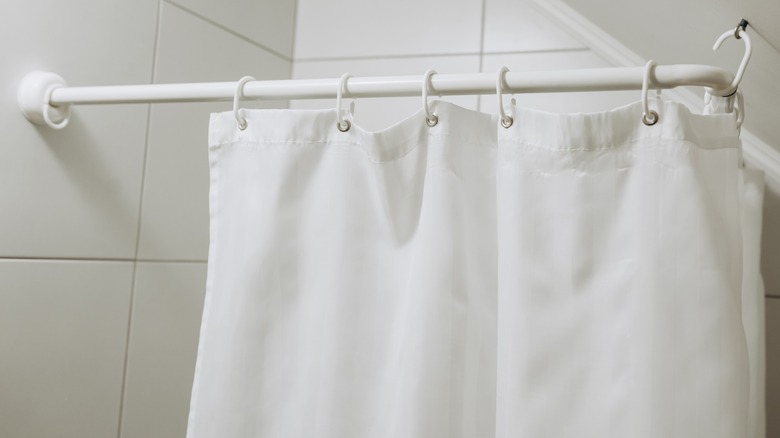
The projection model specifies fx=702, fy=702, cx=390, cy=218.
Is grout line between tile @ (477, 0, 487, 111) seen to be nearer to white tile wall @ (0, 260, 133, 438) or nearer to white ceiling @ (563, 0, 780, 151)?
white ceiling @ (563, 0, 780, 151)

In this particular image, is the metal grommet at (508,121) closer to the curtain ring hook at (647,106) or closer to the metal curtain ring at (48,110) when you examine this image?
the curtain ring hook at (647,106)

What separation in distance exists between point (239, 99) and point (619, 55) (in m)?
0.94

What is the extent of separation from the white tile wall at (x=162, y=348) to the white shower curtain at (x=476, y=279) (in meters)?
0.46

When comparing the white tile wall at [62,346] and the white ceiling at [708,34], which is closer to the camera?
the white ceiling at [708,34]

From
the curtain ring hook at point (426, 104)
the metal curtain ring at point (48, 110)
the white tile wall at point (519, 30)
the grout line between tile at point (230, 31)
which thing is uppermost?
the white tile wall at point (519, 30)

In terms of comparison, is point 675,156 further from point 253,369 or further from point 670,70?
point 253,369

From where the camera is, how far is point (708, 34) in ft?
3.43

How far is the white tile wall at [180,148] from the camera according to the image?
1.27 meters

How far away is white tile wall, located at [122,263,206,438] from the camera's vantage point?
1238 mm

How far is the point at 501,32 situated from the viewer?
5.17 ft

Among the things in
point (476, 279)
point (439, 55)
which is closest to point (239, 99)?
point (476, 279)

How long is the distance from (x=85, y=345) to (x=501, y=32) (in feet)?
3.49

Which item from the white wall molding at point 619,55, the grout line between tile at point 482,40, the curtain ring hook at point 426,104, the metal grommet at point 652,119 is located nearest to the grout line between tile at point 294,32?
the grout line between tile at point 482,40

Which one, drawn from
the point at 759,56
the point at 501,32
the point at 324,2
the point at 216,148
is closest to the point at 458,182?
the point at 216,148
